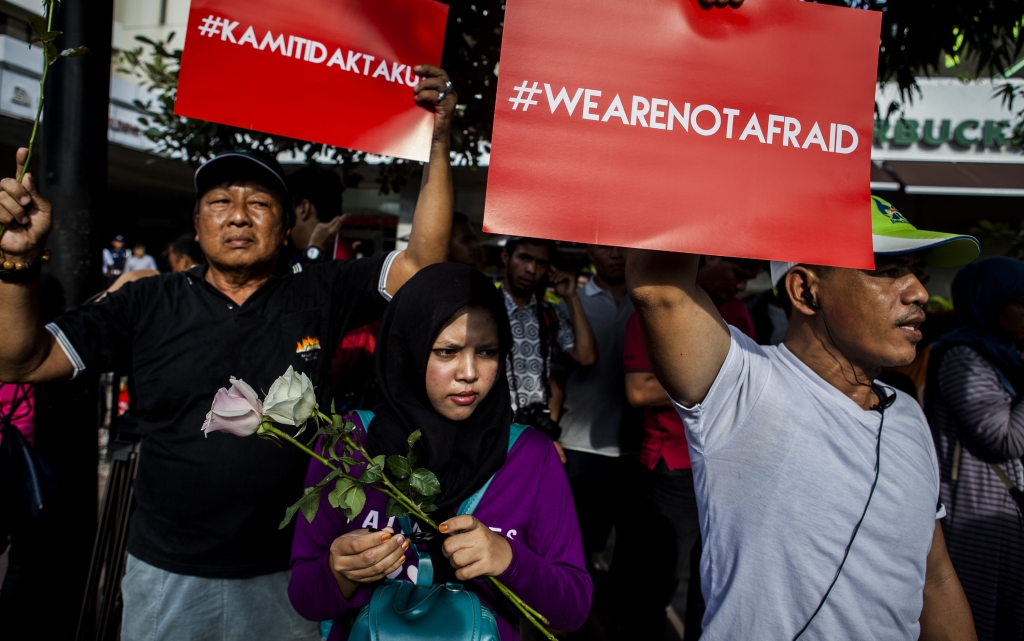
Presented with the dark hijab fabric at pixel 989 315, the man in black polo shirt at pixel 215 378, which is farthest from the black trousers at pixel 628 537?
the man in black polo shirt at pixel 215 378

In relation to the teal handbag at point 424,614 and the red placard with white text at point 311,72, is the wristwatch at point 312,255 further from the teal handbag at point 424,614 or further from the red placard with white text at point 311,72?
the teal handbag at point 424,614

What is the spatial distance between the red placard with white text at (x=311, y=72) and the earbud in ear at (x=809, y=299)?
1.25 meters

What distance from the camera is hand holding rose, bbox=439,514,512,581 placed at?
4.41 feet

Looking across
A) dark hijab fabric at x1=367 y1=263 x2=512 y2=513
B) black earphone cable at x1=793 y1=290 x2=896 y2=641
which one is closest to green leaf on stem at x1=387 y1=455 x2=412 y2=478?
dark hijab fabric at x1=367 y1=263 x2=512 y2=513

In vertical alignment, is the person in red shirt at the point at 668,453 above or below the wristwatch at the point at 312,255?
below

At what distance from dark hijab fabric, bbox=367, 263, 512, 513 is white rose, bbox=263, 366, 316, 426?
15.6 inches

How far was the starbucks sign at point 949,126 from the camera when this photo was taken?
12609 millimetres

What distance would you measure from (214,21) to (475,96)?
6.74 feet

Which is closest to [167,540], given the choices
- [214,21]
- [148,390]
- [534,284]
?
[148,390]

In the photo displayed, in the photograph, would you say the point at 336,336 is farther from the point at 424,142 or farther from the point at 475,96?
the point at 475,96

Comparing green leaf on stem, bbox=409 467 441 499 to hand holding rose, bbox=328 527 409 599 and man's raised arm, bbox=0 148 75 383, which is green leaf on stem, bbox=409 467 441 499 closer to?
hand holding rose, bbox=328 527 409 599

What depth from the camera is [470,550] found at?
4.43 feet

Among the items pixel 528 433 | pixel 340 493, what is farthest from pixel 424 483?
pixel 528 433

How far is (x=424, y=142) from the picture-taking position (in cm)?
216
